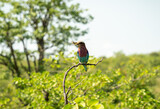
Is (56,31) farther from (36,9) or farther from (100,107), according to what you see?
(100,107)

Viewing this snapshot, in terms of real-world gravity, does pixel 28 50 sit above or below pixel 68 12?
below

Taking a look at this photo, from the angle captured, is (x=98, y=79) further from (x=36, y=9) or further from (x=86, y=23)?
(x=36, y=9)

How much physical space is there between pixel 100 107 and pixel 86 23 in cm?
993

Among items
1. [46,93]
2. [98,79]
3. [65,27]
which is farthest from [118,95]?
[65,27]

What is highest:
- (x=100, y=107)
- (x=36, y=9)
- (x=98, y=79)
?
(x=36, y=9)

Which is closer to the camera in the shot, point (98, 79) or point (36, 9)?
point (98, 79)

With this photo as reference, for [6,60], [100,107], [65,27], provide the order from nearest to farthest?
[100,107], [65,27], [6,60]

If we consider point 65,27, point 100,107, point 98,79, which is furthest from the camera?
point 65,27

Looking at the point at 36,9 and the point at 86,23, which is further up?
the point at 36,9

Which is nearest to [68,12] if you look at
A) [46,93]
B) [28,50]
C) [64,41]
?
[64,41]

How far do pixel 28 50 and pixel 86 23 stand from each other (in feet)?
16.4

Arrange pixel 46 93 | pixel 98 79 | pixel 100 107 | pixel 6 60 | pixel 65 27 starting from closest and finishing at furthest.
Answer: pixel 100 107 < pixel 98 79 < pixel 46 93 < pixel 65 27 < pixel 6 60

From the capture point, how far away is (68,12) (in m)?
10.2

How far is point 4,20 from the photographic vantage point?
9.45 m
